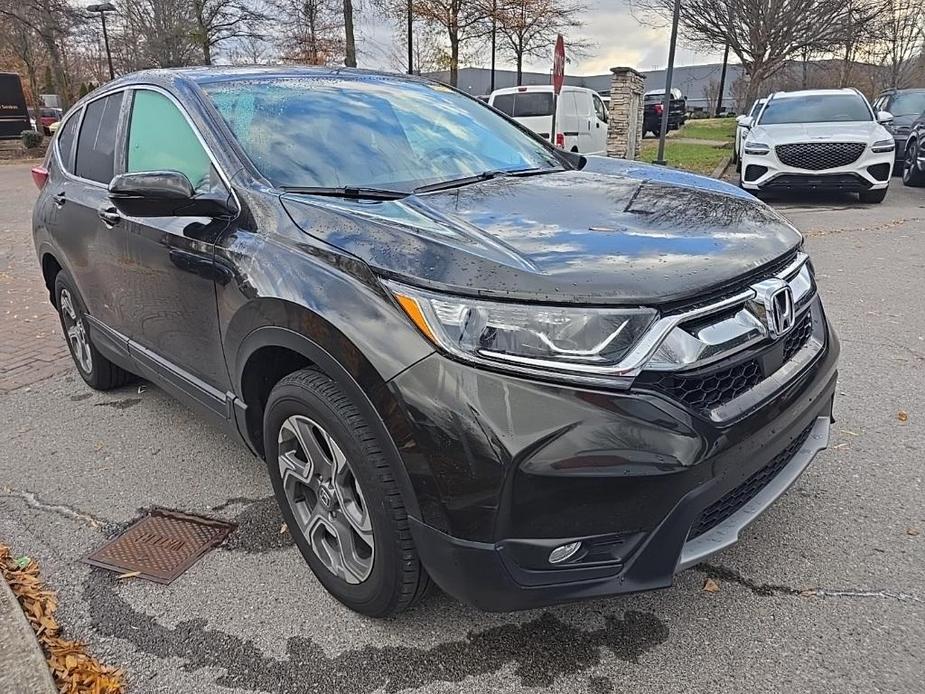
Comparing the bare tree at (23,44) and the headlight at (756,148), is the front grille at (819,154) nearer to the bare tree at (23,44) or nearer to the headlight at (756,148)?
the headlight at (756,148)

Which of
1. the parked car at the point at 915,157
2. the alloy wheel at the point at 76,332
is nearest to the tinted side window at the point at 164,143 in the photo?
the alloy wheel at the point at 76,332

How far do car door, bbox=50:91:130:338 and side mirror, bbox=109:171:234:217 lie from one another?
78cm

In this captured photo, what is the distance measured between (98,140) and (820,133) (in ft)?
32.6

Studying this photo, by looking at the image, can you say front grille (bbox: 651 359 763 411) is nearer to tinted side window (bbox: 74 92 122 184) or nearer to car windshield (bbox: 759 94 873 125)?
tinted side window (bbox: 74 92 122 184)

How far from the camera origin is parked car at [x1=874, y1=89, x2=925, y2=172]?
1445cm

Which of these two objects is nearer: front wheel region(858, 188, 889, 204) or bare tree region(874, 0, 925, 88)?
front wheel region(858, 188, 889, 204)

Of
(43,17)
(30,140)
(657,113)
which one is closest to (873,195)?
(657,113)

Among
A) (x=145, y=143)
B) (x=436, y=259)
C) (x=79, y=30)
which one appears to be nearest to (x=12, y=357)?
(x=145, y=143)

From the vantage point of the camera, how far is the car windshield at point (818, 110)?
428 inches

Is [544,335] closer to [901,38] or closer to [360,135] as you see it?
[360,135]

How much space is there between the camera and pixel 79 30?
101 feet

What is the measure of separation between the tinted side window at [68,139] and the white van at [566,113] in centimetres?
1088

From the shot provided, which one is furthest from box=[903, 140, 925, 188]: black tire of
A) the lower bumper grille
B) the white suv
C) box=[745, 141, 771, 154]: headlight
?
box=[745, 141, 771, 154]: headlight

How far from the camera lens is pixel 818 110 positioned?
11.0 meters
